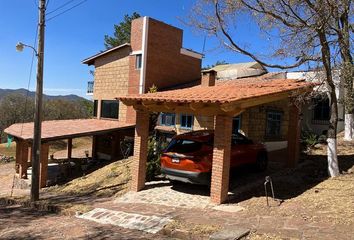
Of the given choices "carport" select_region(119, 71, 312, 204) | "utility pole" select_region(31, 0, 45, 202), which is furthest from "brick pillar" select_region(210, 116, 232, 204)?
"utility pole" select_region(31, 0, 45, 202)

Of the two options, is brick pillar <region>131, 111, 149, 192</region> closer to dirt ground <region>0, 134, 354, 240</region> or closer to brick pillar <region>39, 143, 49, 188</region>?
dirt ground <region>0, 134, 354, 240</region>

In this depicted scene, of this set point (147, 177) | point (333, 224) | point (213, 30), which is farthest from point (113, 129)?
point (333, 224)

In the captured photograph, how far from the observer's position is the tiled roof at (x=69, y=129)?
64.3ft

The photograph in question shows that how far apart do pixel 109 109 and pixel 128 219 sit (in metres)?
17.6

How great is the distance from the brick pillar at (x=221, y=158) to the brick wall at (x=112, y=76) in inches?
576

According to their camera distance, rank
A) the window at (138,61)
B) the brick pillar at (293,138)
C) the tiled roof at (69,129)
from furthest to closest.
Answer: the window at (138,61) → the tiled roof at (69,129) → the brick pillar at (293,138)

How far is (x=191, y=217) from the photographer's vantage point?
29.5 feet

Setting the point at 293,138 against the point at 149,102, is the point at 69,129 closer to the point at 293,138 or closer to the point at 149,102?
the point at 149,102

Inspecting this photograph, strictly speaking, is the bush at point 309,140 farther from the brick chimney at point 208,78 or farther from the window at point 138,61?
the window at point 138,61

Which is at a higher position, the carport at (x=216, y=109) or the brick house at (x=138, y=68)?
the brick house at (x=138, y=68)

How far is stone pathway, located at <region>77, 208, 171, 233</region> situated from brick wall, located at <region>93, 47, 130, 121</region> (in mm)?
14474

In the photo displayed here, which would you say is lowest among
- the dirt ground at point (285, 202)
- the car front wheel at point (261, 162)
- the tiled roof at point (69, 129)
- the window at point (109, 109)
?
the dirt ground at point (285, 202)

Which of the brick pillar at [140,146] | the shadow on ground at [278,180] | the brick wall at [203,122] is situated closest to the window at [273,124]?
the brick wall at [203,122]

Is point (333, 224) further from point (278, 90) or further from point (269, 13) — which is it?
point (269, 13)
